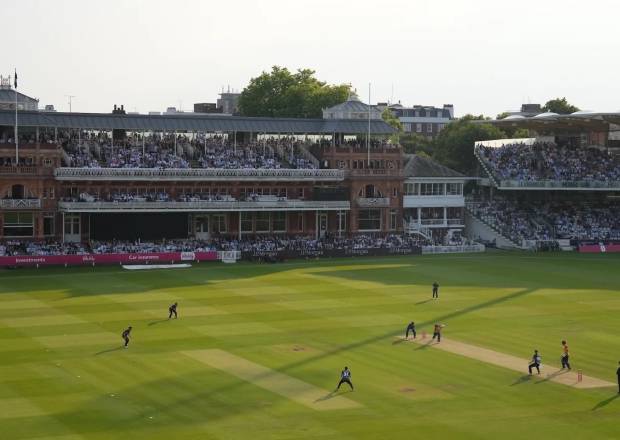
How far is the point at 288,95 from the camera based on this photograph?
452 feet

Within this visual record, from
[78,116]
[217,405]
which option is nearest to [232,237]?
[78,116]

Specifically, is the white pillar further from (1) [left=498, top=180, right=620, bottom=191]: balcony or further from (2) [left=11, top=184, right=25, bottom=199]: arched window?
(2) [left=11, top=184, right=25, bottom=199]: arched window

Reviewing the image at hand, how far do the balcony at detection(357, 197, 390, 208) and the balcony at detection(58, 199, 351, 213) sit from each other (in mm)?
1620

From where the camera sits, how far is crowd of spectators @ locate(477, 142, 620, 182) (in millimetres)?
114500

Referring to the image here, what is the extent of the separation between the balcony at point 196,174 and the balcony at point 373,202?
2.89 meters

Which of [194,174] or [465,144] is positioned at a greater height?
[465,144]

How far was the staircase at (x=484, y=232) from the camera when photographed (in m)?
109

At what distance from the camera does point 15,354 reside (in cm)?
5288

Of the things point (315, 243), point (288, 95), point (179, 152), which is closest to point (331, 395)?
point (315, 243)

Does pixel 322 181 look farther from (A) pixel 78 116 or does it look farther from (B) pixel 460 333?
(B) pixel 460 333

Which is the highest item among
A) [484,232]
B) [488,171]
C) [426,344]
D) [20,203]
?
[488,171]

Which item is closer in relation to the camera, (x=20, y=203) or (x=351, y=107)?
(x=20, y=203)

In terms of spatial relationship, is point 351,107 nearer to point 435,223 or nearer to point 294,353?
point 435,223

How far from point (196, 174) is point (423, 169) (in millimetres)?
26181
